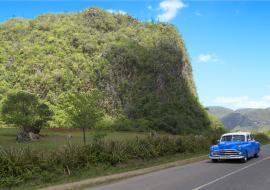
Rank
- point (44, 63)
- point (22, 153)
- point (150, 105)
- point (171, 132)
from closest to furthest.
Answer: point (22, 153) → point (171, 132) → point (150, 105) → point (44, 63)

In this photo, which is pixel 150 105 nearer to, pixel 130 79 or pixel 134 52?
pixel 130 79

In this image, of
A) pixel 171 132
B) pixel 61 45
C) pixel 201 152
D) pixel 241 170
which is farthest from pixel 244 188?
pixel 61 45

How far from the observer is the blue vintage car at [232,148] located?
23.3m

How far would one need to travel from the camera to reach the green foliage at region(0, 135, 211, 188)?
1503 centimetres

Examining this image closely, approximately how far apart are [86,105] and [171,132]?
181 ft

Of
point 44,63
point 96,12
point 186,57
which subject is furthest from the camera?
point 96,12

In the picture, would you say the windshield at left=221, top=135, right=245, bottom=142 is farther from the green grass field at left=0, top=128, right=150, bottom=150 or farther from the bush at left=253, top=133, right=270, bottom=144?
the bush at left=253, top=133, right=270, bottom=144

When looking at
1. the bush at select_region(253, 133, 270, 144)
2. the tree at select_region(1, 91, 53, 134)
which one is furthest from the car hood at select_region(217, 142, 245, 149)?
the tree at select_region(1, 91, 53, 134)

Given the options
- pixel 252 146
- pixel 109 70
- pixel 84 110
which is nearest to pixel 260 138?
pixel 84 110

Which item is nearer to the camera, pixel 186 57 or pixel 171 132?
pixel 171 132

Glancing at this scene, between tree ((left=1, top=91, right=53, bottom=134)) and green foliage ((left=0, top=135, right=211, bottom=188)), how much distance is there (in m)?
37.5

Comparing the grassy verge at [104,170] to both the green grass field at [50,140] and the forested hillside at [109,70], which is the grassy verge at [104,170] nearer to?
the green grass field at [50,140]

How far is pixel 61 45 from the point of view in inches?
4766

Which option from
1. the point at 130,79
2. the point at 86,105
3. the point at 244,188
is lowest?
the point at 244,188
